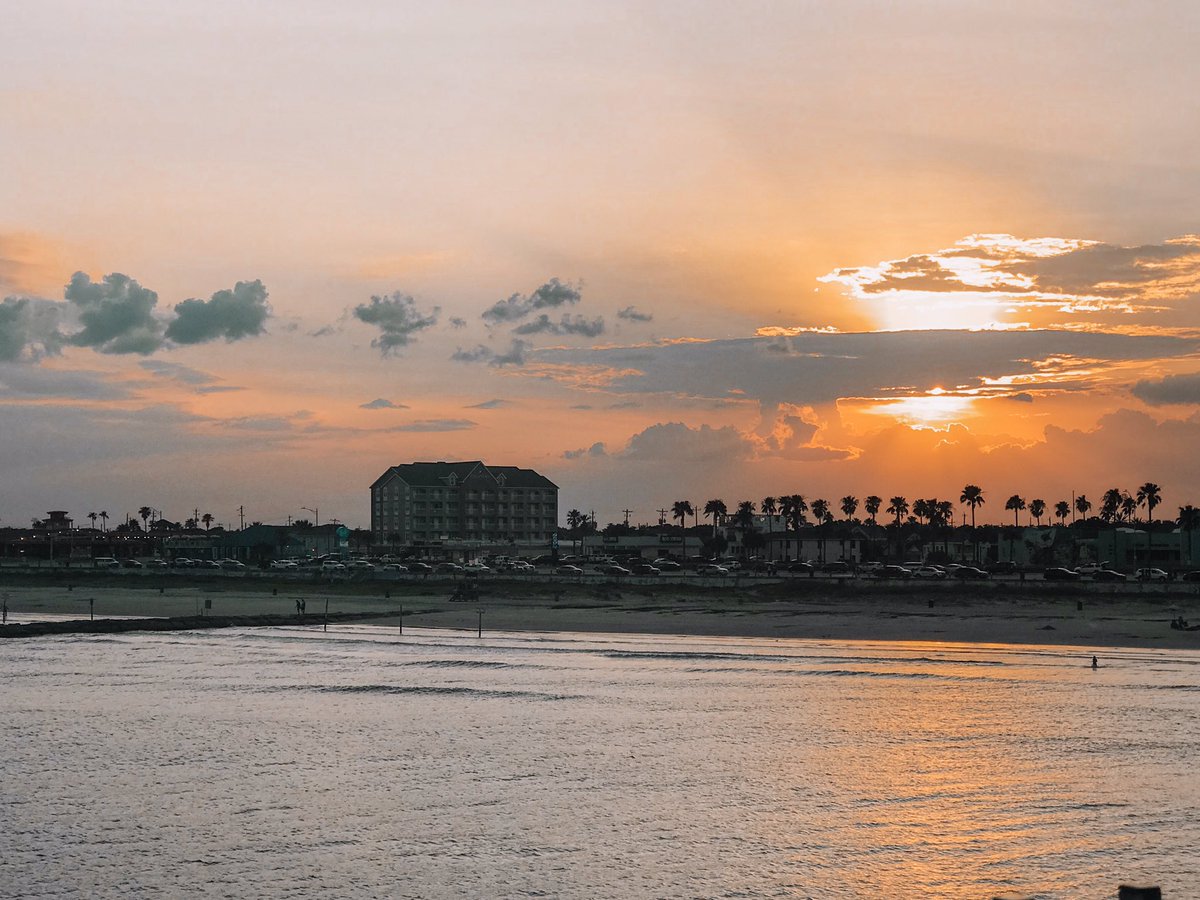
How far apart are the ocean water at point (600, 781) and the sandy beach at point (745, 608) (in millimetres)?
22670

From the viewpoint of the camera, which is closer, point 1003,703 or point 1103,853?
point 1103,853

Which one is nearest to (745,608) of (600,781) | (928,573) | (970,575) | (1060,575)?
(970,575)

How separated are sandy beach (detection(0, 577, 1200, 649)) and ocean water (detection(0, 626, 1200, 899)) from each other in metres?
22.7

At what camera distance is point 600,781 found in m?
33.7

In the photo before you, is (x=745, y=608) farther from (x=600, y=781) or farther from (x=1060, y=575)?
(x=600, y=781)

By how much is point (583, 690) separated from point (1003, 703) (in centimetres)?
1690

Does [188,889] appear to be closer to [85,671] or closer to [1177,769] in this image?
[1177,769]

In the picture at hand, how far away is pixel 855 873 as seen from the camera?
24594 millimetres

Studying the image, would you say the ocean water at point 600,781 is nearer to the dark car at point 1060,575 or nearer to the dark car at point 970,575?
the dark car at point 1060,575

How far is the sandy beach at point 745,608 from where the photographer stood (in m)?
83.6

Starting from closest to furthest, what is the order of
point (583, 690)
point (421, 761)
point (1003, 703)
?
point (421, 761) < point (1003, 703) < point (583, 690)

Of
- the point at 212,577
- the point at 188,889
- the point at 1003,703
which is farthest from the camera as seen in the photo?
the point at 212,577

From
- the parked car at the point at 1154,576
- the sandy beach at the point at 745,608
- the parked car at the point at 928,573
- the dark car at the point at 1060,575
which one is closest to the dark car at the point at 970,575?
the parked car at the point at 928,573

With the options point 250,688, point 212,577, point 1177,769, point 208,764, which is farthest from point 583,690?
point 212,577
